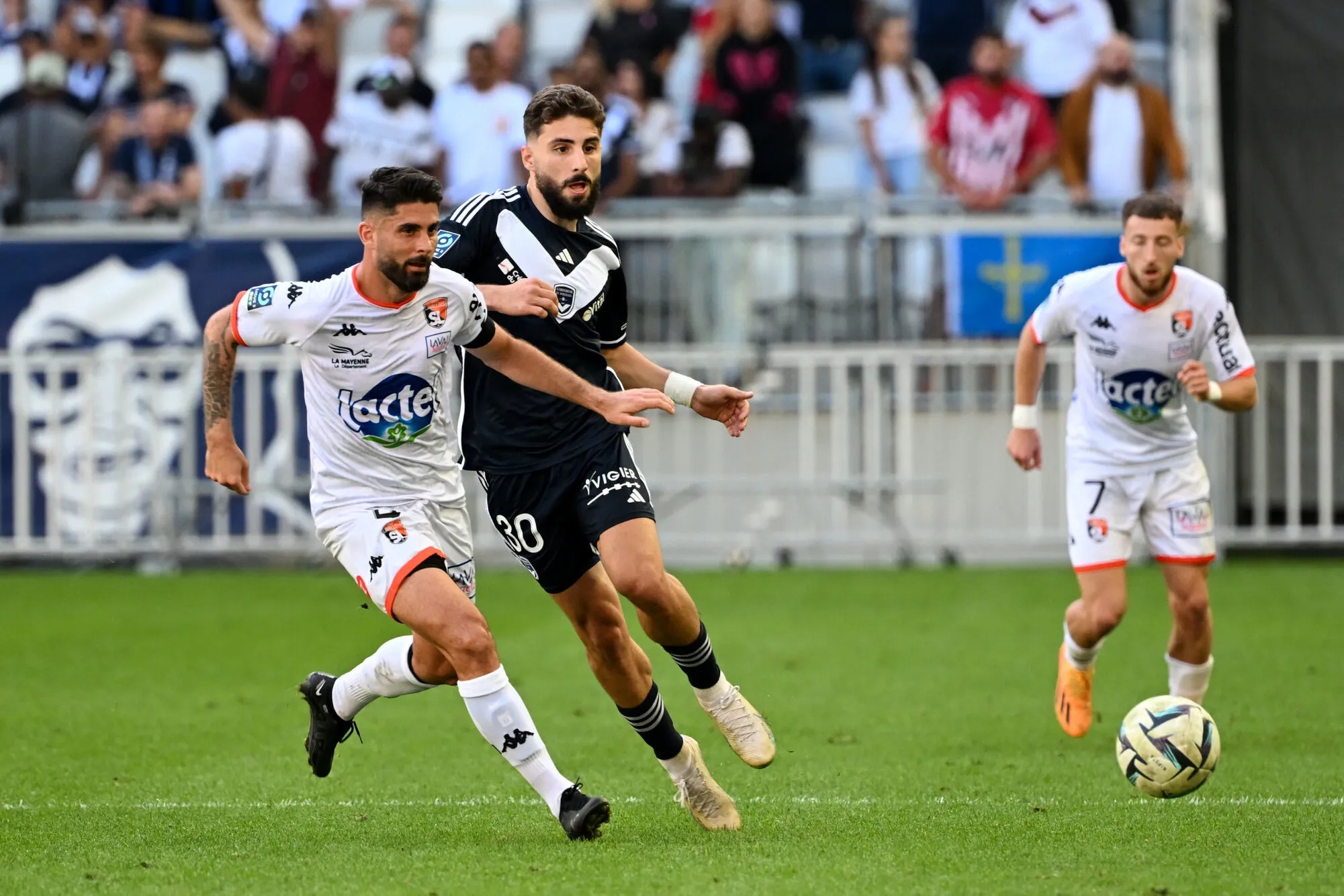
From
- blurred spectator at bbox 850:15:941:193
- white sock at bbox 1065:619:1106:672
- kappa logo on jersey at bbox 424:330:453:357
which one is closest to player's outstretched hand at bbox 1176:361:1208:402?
white sock at bbox 1065:619:1106:672

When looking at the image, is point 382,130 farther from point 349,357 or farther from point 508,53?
point 349,357

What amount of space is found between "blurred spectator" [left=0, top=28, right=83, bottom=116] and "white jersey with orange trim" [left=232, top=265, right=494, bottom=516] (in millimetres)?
12358

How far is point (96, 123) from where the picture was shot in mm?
17312

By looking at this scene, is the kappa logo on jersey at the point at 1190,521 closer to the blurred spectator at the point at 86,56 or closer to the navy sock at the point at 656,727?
the navy sock at the point at 656,727

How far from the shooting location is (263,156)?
1673cm

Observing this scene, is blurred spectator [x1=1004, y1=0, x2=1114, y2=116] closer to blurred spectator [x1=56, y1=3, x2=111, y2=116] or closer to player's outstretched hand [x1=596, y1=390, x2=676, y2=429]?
blurred spectator [x1=56, y1=3, x2=111, y2=116]

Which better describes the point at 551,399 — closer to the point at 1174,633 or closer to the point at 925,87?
the point at 1174,633

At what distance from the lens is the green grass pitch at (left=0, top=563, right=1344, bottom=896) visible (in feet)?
17.6

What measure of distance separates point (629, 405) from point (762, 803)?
162cm

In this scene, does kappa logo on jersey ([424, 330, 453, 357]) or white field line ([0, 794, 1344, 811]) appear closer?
kappa logo on jersey ([424, 330, 453, 357])

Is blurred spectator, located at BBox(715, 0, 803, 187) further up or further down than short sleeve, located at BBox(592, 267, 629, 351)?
further up

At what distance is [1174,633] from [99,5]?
1392cm

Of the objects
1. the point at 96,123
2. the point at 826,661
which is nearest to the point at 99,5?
the point at 96,123

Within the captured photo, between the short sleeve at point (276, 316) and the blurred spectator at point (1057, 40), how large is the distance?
11365 millimetres
